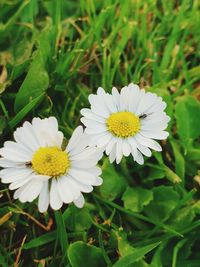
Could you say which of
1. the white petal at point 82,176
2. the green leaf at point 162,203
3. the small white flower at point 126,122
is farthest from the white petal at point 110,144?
the green leaf at point 162,203

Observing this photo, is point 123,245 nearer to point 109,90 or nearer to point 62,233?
point 62,233

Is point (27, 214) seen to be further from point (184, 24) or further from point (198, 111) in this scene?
point (184, 24)

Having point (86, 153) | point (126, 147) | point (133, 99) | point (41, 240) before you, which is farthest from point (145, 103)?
point (41, 240)

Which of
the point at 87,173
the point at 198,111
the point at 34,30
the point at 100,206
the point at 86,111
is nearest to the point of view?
the point at 87,173

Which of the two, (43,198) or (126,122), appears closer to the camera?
(43,198)

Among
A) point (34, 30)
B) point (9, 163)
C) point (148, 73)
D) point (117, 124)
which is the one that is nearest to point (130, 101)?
point (117, 124)

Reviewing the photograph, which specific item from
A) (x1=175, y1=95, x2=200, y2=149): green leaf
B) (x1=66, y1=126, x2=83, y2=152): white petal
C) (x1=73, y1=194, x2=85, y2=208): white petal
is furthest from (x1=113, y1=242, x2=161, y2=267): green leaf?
(x1=175, y1=95, x2=200, y2=149): green leaf

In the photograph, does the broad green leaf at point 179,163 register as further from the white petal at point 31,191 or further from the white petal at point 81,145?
the white petal at point 31,191
